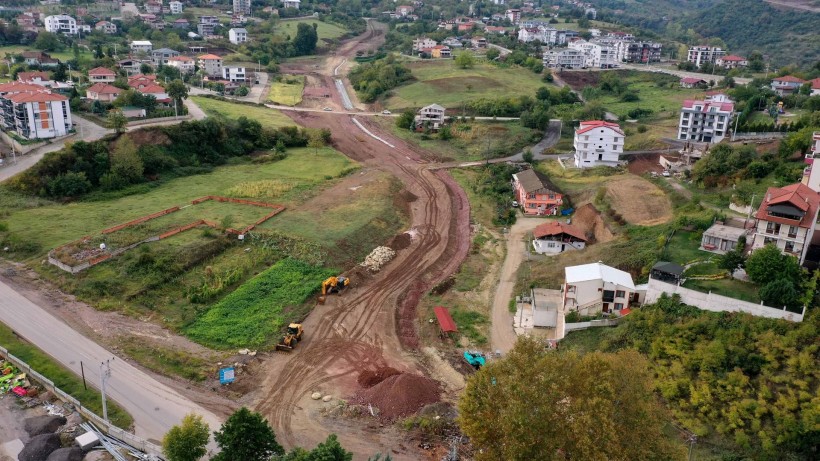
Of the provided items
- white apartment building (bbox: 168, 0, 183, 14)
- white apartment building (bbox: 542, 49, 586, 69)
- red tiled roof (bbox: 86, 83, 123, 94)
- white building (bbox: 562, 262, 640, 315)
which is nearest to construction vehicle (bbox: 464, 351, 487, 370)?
white building (bbox: 562, 262, 640, 315)

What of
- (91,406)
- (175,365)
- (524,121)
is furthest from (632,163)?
(91,406)

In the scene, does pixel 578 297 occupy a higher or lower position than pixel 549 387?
lower

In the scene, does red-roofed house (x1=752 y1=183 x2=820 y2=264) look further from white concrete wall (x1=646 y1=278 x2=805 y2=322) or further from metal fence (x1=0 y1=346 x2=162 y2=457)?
metal fence (x1=0 y1=346 x2=162 y2=457)

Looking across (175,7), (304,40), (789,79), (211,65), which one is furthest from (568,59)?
(175,7)

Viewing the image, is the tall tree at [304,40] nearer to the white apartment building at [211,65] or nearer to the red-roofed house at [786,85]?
the white apartment building at [211,65]

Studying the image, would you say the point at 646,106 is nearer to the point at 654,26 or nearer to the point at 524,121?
the point at 524,121

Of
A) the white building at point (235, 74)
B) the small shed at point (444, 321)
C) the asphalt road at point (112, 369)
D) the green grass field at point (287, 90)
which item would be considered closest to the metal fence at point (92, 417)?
the asphalt road at point (112, 369)
